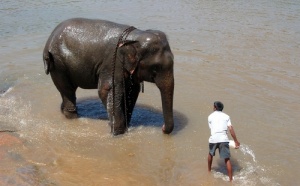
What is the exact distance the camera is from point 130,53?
6.56 metres

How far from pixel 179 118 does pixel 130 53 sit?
1831mm

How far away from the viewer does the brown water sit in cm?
591

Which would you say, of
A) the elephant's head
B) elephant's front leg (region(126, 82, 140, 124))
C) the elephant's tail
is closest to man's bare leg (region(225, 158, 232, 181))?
the elephant's head

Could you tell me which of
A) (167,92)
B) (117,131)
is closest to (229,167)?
(167,92)

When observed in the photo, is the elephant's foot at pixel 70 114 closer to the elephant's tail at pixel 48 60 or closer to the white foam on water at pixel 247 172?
the elephant's tail at pixel 48 60

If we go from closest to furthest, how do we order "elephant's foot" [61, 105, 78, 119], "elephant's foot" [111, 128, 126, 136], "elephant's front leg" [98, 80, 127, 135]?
"elephant's front leg" [98, 80, 127, 135] < "elephant's foot" [111, 128, 126, 136] < "elephant's foot" [61, 105, 78, 119]

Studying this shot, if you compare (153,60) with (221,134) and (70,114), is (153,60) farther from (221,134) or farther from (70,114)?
(70,114)

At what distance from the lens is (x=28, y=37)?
Answer: 13219 millimetres

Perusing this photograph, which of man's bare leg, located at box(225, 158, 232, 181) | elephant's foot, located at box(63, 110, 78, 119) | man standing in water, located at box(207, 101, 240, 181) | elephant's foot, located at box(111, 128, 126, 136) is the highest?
man standing in water, located at box(207, 101, 240, 181)

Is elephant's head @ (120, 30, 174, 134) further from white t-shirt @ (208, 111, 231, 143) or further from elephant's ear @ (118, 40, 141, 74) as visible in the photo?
white t-shirt @ (208, 111, 231, 143)

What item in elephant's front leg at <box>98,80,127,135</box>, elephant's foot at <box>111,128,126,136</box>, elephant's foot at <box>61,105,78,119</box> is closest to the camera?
elephant's front leg at <box>98,80,127,135</box>

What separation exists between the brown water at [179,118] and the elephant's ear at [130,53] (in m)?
1.25

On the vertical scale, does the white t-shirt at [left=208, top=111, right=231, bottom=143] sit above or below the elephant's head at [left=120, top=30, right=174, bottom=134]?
below

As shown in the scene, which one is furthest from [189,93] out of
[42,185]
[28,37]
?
[28,37]
